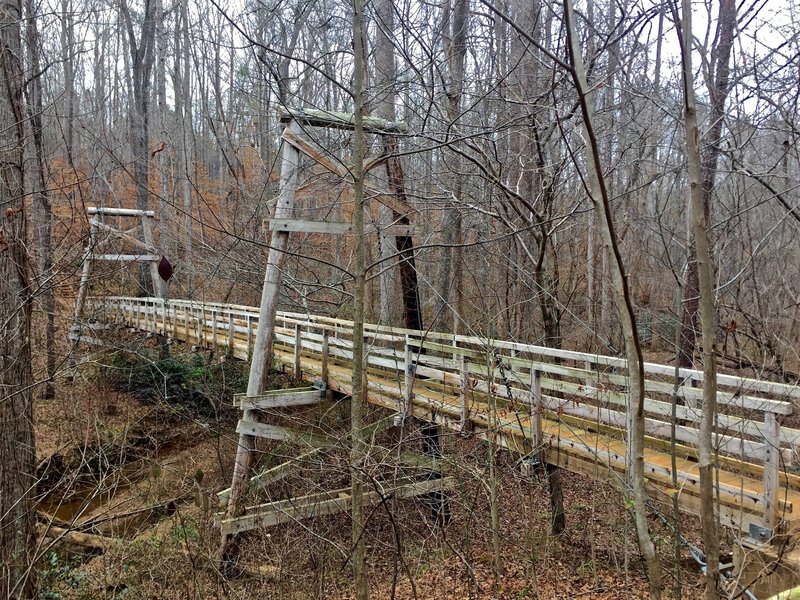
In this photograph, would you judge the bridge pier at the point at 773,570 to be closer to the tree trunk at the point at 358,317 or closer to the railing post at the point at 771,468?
the railing post at the point at 771,468

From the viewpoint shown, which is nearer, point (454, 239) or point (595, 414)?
point (595, 414)

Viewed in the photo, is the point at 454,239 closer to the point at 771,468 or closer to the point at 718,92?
the point at 718,92

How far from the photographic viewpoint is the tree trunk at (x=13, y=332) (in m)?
5.45

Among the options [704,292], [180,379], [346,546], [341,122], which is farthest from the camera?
[180,379]

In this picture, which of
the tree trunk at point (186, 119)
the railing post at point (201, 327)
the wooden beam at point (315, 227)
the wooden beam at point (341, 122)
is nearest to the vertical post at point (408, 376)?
the wooden beam at point (315, 227)

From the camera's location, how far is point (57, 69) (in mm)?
22141

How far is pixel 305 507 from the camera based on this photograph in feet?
20.9

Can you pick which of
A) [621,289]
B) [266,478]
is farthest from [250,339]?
[621,289]

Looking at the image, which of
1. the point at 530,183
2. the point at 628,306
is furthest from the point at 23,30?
the point at 628,306

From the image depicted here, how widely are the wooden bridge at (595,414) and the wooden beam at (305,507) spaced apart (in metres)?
0.75

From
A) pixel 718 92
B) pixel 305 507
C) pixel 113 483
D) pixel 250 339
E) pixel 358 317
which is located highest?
pixel 718 92

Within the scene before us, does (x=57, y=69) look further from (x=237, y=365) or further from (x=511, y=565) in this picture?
(x=511, y=565)

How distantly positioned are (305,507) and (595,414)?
3.39 m

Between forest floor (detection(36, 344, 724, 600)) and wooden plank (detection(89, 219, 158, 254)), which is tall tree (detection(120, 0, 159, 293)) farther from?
forest floor (detection(36, 344, 724, 600))
